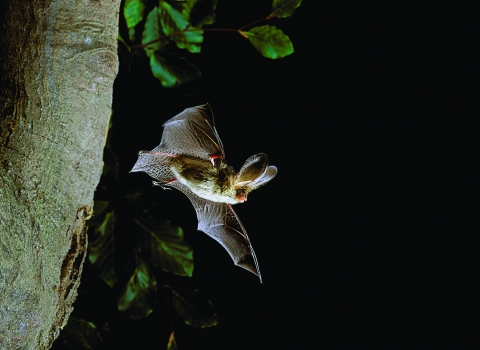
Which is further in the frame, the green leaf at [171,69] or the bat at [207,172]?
the green leaf at [171,69]

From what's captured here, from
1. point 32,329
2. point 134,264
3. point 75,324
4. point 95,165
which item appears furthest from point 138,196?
point 32,329

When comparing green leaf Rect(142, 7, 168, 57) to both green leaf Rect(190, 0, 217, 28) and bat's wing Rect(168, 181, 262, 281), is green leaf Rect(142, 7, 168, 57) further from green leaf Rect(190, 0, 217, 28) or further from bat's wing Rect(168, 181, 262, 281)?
bat's wing Rect(168, 181, 262, 281)

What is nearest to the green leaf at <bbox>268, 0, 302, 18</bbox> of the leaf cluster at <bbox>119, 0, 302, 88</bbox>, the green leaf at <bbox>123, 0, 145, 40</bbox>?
the leaf cluster at <bbox>119, 0, 302, 88</bbox>

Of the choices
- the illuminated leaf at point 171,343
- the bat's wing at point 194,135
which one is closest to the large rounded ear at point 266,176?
the bat's wing at point 194,135

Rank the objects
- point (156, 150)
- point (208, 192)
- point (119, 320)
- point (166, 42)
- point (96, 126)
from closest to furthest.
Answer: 1. point (96, 126)
2. point (208, 192)
3. point (156, 150)
4. point (166, 42)
5. point (119, 320)

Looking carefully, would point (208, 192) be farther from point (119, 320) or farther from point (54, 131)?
point (119, 320)

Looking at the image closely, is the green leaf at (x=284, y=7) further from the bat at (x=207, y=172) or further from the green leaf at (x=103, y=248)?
the green leaf at (x=103, y=248)

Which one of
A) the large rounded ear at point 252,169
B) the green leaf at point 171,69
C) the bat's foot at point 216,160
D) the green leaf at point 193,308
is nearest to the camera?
the large rounded ear at point 252,169
